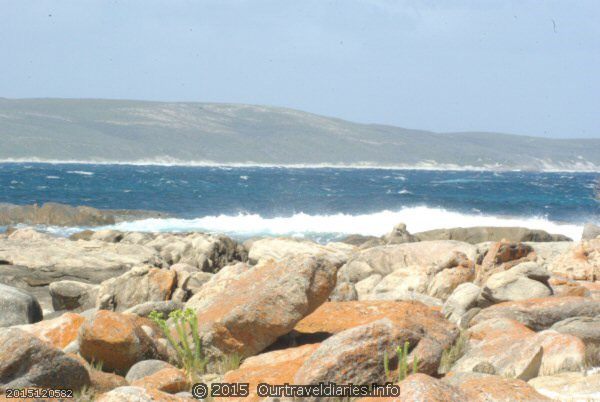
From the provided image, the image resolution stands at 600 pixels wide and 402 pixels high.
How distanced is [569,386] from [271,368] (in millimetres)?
2183

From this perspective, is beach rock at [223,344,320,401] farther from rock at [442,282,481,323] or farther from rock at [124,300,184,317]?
rock at [442,282,481,323]

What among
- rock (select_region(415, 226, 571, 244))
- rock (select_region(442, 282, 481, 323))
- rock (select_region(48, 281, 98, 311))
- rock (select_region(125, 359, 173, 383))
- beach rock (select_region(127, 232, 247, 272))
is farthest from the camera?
rock (select_region(415, 226, 571, 244))

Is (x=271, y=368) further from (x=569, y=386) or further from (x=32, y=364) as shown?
(x=569, y=386)

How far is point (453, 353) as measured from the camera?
6.79m

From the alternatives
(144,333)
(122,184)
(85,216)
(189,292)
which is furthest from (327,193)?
(144,333)

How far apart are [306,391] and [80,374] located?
177 centimetres

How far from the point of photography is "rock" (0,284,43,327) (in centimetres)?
973

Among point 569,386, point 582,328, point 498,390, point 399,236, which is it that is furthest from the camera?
point 399,236

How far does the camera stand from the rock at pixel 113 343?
22.6ft

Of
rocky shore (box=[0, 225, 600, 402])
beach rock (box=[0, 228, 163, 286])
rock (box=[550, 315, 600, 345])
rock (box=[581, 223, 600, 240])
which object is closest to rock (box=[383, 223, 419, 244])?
rock (box=[581, 223, 600, 240])

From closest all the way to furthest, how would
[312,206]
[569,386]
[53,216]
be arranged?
1. [569,386]
2. [53,216]
3. [312,206]

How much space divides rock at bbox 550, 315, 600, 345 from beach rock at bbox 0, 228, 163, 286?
33.9ft

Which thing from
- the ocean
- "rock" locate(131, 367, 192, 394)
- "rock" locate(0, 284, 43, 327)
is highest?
"rock" locate(131, 367, 192, 394)

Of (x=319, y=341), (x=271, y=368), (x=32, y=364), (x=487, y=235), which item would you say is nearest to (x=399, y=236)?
(x=487, y=235)
